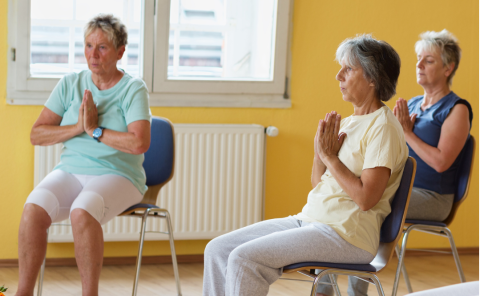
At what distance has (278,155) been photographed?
10.5 ft

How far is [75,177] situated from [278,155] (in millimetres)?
1358

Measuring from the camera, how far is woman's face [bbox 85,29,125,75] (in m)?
2.19

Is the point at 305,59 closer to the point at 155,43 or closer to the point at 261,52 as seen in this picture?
the point at 261,52

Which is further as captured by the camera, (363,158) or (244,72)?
(244,72)

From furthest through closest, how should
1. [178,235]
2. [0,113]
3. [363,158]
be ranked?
1. [178,235]
2. [0,113]
3. [363,158]

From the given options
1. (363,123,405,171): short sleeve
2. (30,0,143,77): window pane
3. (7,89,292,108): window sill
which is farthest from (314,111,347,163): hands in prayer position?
(30,0,143,77): window pane

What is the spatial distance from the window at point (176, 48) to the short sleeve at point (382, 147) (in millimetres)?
1588

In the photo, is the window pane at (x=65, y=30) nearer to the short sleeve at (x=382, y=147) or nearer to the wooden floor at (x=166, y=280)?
the wooden floor at (x=166, y=280)

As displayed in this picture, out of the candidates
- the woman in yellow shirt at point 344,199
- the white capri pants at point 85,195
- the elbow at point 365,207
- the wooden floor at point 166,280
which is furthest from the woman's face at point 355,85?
the wooden floor at point 166,280

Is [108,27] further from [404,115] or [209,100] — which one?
[404,115]

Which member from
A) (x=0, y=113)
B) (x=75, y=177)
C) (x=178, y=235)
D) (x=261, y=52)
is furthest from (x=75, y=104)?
(x=261, y=52)

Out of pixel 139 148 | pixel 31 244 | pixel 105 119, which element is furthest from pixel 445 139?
pixel 31 244

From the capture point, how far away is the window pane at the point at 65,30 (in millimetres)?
2887

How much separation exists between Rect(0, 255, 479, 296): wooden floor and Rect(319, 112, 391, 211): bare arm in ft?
3.98
